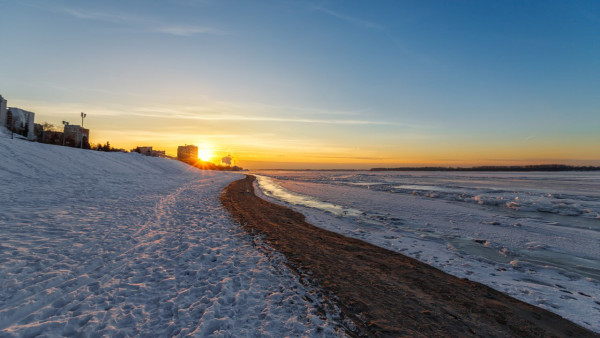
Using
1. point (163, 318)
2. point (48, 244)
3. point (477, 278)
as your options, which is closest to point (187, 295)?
point (163, 318)

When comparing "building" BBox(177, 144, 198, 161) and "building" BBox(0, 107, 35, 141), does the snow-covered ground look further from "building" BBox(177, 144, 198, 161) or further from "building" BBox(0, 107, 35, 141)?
"building" BBox(177, 144, 198, 161)

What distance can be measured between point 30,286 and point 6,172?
2289 centimetres

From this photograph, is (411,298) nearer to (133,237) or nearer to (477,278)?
(477,278)

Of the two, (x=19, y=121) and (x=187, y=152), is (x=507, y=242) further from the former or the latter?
(x=187, y=152)

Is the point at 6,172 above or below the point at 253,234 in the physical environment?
above

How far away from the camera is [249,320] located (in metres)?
4.50

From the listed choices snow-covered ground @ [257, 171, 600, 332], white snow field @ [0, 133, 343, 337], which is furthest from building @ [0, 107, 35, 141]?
snow-covered ground @ [257, 171, 600, 332]

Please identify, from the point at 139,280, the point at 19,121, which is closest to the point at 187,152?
the point at 19,121

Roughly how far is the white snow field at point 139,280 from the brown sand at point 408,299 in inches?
32.3

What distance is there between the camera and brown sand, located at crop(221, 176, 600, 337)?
15.0ft

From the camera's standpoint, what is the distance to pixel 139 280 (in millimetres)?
5777

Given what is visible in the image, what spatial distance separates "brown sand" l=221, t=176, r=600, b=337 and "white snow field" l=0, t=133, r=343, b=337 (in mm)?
821

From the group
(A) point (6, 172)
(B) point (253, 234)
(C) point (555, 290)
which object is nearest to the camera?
(C) point (555, 290)

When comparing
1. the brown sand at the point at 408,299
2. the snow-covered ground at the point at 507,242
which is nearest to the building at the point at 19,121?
the snow-covered ground at the point at 507,242
